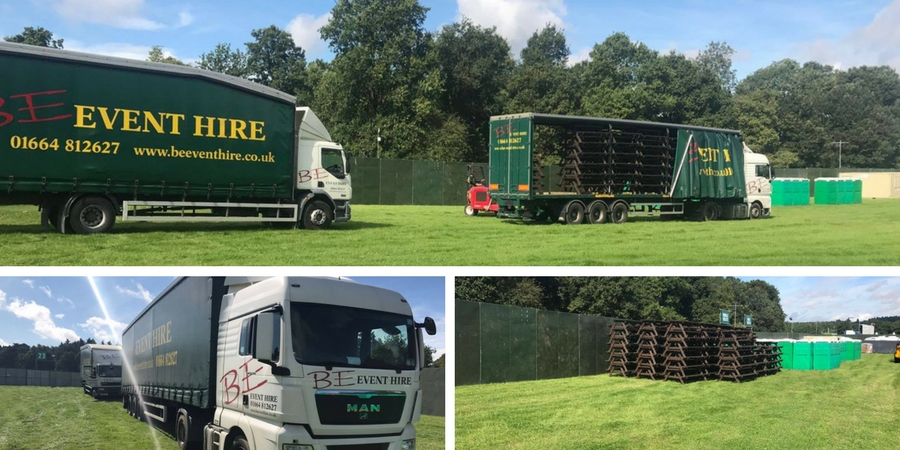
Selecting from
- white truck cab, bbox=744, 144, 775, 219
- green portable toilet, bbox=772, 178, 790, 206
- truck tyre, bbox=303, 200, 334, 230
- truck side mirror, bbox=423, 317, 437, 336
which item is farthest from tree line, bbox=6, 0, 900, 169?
truck side mirror, bbox=423, 317, 437, 336

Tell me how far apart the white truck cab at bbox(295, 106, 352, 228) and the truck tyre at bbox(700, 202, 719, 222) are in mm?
13275

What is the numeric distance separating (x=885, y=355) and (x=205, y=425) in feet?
110

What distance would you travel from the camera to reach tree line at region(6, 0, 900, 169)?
53.5 metres

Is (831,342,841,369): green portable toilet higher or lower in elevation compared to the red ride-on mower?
lower

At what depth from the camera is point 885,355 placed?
34594 millimetres

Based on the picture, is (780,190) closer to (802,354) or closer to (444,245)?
(802,354)

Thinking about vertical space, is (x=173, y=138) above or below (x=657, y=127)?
below

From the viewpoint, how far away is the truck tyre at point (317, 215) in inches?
764

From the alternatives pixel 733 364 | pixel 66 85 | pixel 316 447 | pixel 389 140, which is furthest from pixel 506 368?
pixel 389 140

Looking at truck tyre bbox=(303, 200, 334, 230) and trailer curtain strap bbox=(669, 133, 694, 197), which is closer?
truck tyre bbox=(303, 200, 334, 230)

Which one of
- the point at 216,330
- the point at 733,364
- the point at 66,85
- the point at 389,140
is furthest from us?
the point at 389,140

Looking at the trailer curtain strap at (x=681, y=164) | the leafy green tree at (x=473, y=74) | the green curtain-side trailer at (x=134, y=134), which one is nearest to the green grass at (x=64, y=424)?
the green curtain-side trailer at (x=134, y=134)

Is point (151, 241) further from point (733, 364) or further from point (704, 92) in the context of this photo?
point (704, 92)

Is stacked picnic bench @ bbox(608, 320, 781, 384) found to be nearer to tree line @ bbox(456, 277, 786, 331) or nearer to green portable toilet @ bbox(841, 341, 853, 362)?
tree line @ bbox(456, 277, 786, 331)
